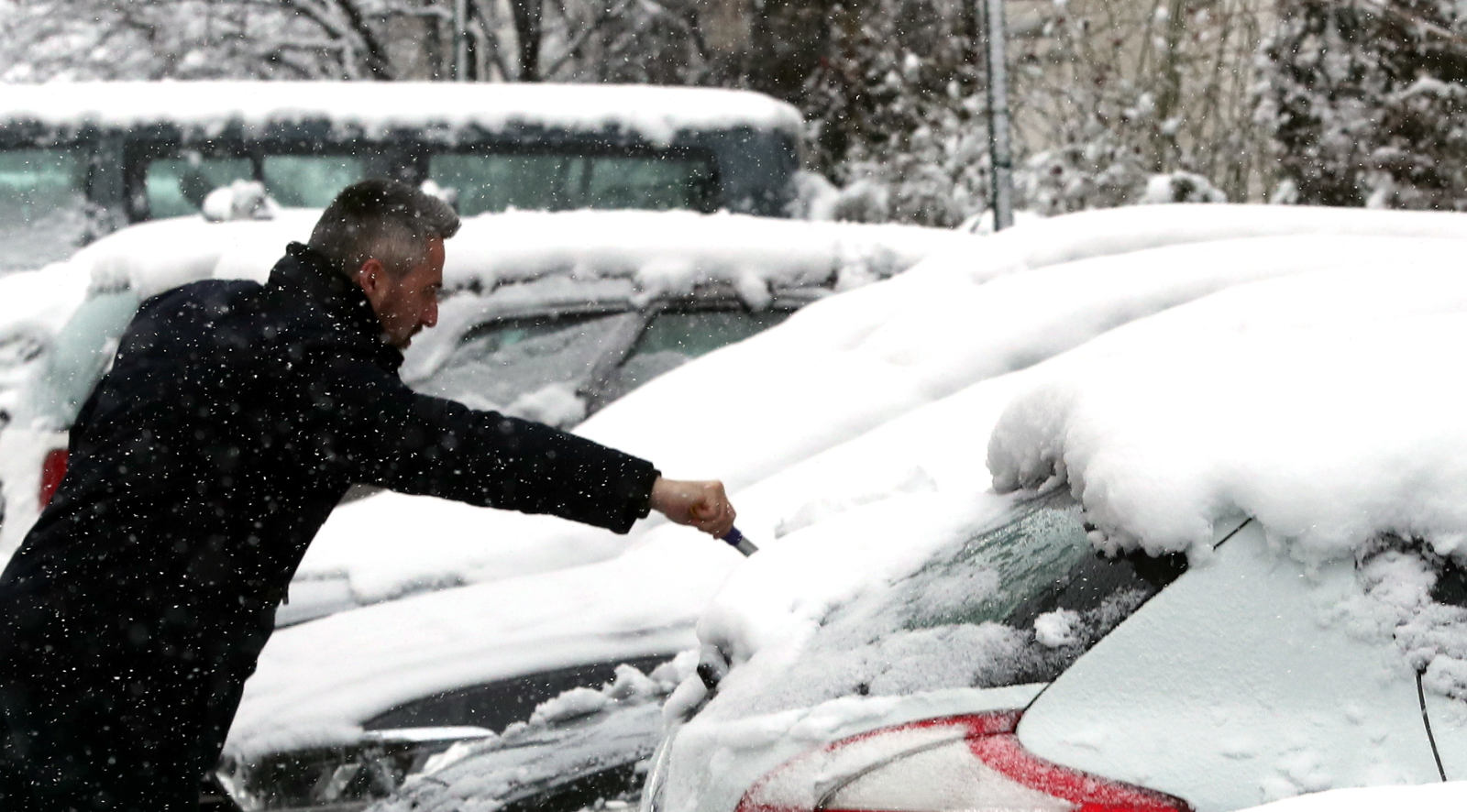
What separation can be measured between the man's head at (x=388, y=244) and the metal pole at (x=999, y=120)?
5.22 meters

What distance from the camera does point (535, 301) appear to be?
A: 16.0 feet

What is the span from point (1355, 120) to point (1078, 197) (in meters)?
1.84

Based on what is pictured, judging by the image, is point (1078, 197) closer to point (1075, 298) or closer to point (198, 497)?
point (1075, 298)

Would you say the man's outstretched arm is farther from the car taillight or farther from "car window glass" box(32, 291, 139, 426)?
"car window glass" box(32, 291, 139, 426)

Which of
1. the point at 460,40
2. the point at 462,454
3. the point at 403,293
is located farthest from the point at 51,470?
the point at 460,40

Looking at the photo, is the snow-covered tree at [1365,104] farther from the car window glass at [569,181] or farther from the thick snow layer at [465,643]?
the thick snow layer at [465,643]

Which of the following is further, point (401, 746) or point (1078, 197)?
point (1078, 197)

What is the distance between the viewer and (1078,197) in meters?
11.6

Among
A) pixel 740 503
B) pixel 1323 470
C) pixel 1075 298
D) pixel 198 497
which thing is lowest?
pixel 740 503

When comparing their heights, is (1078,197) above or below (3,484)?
below

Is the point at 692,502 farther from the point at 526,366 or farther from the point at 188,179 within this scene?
the point at 188,179

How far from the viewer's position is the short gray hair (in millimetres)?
2947

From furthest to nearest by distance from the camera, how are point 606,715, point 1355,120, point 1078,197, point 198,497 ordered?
1. point 1078,197
2. point 1355,120
3. point 606,715
4. point 198,497

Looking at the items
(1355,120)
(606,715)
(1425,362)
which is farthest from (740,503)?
(1355,120)
